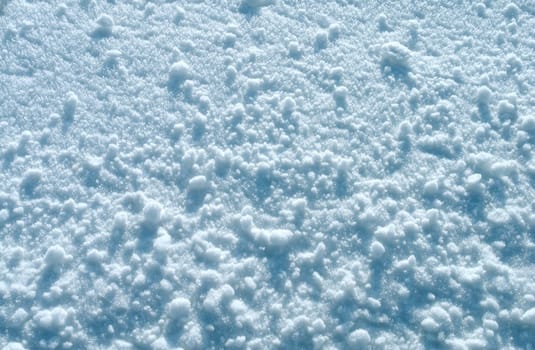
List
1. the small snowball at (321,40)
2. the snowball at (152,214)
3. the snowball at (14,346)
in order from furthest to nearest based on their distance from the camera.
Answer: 1. the small snowball at (321,40)
2. the snowball at (152,214)
3. the snowball at (14,346)

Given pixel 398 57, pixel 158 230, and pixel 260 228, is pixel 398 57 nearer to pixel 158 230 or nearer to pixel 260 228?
pixel 260 228

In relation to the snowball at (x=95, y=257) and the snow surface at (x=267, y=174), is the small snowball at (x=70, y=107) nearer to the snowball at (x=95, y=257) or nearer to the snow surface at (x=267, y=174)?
the snow surface at (x=267, y=174)

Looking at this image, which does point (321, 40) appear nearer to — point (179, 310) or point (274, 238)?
point (274, 238)

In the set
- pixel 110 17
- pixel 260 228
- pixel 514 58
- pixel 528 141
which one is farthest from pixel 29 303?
pixel 514 58

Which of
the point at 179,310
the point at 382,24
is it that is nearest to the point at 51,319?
the point at 179,310

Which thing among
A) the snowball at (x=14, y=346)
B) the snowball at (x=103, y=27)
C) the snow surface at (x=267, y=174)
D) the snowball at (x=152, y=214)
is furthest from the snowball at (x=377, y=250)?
the snowball at (x=103, y=27)

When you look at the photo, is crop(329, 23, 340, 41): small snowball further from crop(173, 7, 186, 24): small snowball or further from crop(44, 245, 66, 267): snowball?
crop(44, 245, 66, 267): snowball

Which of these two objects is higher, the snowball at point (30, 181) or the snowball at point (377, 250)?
the snowball at point (30, 181)
